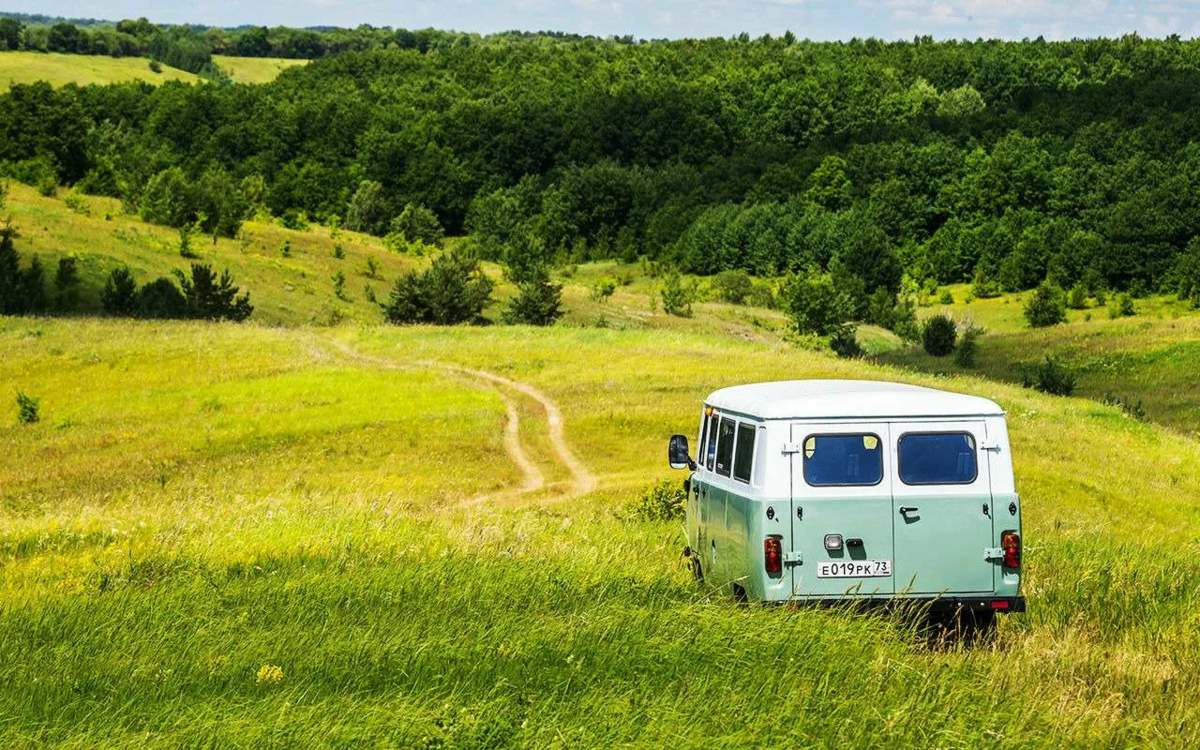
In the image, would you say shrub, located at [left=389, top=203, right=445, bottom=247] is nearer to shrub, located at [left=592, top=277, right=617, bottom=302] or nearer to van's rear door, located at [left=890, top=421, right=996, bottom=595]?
shrub, located at [left=592, top=277, right=617, bottom=302]

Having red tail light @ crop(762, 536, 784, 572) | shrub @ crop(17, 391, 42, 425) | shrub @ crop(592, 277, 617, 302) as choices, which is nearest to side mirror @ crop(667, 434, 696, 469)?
red tail light @ crop(762, 536, 784, 572)

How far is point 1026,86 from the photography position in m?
200

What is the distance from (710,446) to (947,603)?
10.8 feet

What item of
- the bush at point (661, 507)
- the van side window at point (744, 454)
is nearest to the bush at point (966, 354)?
the bush at point (661, 507)

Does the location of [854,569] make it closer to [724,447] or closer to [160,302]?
[724,447]

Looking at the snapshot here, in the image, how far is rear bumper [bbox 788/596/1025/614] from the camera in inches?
445

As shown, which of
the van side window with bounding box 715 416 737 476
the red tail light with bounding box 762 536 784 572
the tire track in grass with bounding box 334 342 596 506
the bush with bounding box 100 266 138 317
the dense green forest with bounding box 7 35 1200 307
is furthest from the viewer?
the dense green forest with bounding box 7 35 1200 307

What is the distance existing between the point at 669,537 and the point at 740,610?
8.37 m

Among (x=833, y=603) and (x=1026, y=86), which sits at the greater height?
(x=1026, y=86)

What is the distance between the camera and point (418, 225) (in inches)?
6265

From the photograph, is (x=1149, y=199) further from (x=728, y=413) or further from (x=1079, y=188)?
(x=728, y=413)

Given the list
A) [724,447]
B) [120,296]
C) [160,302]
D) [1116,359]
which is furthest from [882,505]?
[1116,359]

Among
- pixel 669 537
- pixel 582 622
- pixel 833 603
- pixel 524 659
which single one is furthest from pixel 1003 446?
pixel 669 537

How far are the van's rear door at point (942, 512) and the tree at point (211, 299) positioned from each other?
220 ft
